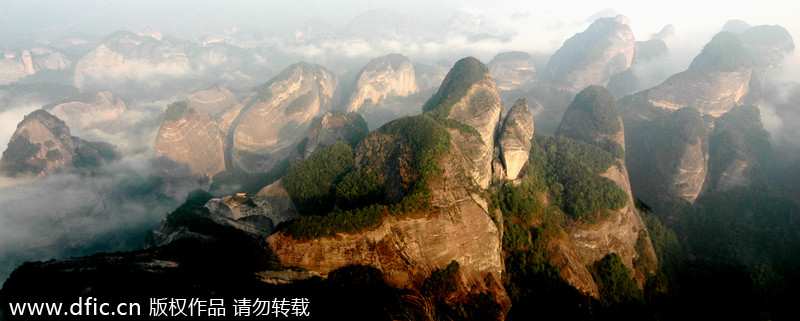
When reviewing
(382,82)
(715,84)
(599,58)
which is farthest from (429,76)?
(715,84)

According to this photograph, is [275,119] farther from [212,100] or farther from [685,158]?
[685,158]

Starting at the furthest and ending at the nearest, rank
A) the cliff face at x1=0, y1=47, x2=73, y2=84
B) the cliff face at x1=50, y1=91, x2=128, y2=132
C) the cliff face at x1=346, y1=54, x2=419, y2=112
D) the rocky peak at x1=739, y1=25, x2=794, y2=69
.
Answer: the cliff face at x1=0, y1=47, x2=73, y2=84, the cliff face at x1=346, y1=54, x2=419, y2=112, the rocky peak at x1=739, y1=25, x2=794, y2=69, the cliff face at x1=50, y1=91, x2=128, y2=132

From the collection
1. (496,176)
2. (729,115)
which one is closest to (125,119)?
(496,176)

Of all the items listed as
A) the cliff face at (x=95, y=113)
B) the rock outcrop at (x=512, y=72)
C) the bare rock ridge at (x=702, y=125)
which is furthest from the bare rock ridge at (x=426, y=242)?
the cliff face at (x=95, y=113)

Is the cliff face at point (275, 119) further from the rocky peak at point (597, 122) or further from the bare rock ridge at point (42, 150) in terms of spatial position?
the rocky peak at point (597, 122)

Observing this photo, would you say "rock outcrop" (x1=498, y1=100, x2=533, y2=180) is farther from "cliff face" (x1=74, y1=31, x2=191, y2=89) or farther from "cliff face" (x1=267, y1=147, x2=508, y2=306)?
"cliff face" (x1=74, y1=31, x2=191, y2=89)

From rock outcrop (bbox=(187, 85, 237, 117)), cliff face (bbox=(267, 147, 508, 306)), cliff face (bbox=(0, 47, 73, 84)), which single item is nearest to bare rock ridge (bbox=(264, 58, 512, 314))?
cliff face (bbox=(267, 147, 508, 306))
